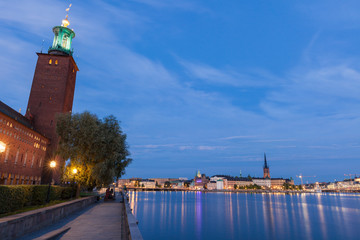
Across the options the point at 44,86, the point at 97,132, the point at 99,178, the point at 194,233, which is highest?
the point at 44,86

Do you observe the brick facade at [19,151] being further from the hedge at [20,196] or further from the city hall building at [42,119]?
the hedge at [20,196]

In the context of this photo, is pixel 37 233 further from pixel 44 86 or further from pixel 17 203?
pixel 44 86

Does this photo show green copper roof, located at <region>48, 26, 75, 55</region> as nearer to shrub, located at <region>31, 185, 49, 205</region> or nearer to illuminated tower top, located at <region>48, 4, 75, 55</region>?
illuminated tower top, located at <region>48, 4, 75, 55</region>

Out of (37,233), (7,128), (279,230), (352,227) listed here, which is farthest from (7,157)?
(352,227)

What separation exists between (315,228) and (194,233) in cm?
1947

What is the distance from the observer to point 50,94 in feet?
193

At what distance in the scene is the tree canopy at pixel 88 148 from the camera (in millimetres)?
33969

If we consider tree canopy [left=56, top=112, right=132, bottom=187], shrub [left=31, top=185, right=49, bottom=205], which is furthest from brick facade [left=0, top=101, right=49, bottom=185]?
shrub [left=31, top=185, right=49, bottom=205]

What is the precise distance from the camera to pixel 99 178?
33.4 m

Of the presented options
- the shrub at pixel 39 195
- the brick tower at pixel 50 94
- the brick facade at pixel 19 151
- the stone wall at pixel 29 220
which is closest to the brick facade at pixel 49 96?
the brick tower at pixel 50 94

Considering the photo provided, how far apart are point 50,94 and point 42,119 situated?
634 cm

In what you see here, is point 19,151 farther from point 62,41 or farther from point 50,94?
point 62,41

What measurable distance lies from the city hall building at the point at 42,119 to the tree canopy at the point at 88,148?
38.2ft

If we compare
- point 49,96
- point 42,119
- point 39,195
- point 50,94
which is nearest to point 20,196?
point 39,195
